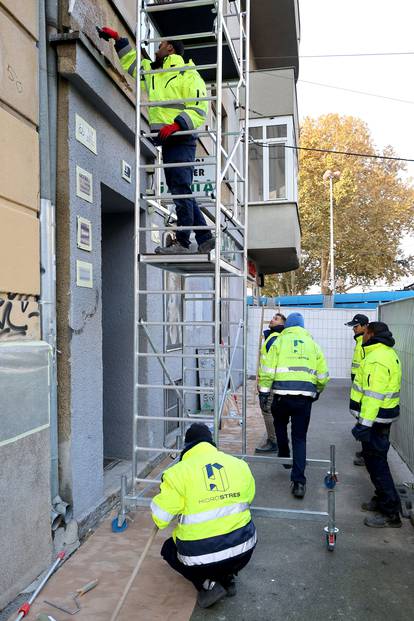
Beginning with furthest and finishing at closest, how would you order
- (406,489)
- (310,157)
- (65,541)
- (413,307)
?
(310,157)
(413,307)
(406,489)
(65,541)

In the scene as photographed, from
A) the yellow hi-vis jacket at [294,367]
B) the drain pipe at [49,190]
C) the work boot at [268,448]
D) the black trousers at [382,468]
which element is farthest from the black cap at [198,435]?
the work boot at [268,448]

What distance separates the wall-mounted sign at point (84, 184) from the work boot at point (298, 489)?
333cm

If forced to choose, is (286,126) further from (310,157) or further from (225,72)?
(310,157)

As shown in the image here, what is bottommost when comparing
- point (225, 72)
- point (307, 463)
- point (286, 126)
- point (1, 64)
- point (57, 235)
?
point (307, 463)

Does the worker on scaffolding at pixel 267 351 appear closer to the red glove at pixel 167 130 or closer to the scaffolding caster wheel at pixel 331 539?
the scaffolding caster wheel at pixel 331 539

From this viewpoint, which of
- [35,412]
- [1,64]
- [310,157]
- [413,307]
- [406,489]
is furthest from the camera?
[310,157]

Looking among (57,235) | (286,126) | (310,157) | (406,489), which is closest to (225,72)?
(57,235)

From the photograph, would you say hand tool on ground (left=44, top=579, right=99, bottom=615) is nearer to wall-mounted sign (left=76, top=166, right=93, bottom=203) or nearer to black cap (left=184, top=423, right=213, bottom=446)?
black cap (left=184, top=423, right=213, bottom=446)

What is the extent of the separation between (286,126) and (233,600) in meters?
11.2

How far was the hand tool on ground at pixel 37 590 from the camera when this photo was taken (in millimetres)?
2998

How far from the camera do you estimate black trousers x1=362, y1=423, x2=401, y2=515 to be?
Answer: 14.7ft

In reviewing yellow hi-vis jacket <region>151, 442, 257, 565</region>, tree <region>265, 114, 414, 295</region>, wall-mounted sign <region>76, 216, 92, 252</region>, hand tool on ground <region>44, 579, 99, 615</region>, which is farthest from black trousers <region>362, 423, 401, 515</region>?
tree <region>265, 114, 414, 295</region>

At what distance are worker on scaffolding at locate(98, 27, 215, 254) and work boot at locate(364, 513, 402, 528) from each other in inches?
107

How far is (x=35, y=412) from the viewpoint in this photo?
3.45 metres
